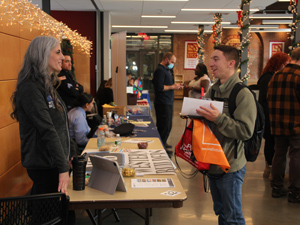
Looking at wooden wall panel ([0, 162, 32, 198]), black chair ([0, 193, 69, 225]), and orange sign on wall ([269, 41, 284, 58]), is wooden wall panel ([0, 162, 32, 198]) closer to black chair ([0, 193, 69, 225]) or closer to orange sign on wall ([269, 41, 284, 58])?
black chair ([0, 193, 69, 225])

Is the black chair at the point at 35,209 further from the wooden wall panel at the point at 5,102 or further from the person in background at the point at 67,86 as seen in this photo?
the person in background at the point at 67,86

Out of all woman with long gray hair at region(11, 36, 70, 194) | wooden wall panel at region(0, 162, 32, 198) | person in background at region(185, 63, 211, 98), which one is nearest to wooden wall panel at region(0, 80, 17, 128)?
wooden wall panel at region(0, 162, 32, 198)

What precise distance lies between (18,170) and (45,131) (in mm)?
2066

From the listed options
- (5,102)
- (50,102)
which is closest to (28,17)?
(5,102)

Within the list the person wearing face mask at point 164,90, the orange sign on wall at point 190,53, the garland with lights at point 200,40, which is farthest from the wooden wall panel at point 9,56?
the orange sign on wall at point 190,53

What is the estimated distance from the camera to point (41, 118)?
6.40 ft

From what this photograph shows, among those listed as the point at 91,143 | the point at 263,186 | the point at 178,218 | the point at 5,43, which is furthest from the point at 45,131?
the point at 263,186

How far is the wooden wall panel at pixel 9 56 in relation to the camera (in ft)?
10.8

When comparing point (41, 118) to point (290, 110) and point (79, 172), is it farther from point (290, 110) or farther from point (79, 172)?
point (290, 110)

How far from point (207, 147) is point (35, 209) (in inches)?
42.5

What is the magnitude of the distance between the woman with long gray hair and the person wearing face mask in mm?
3950

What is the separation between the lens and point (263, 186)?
15.2 feet

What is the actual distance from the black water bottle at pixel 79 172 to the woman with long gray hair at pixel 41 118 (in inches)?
3.7

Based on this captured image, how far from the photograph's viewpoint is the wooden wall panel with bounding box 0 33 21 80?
3292 millimetres
